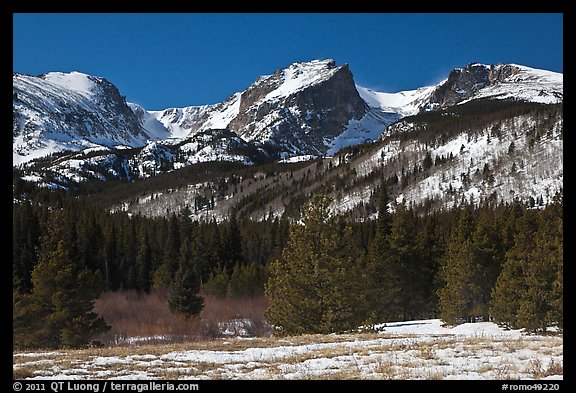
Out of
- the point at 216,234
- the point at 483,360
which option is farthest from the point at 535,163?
the point at 483,360

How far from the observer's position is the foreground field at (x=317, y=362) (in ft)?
34.0

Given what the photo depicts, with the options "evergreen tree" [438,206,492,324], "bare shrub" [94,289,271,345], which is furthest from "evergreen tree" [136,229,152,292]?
"evergreen tree" [438,206,492,324]

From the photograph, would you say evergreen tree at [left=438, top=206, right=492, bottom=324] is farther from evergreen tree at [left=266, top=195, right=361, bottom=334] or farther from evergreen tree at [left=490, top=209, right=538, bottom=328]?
evergreen tree at [left=266, top=195, right=361, bottom=334]

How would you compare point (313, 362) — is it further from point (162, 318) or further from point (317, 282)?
point (162, 318)

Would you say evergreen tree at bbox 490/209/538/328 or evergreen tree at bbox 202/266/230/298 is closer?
evergreen tree at bbox 490/209/538/328

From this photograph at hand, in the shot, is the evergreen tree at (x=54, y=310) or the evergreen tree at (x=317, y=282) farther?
the evergreen tree at (x=54, y=310)

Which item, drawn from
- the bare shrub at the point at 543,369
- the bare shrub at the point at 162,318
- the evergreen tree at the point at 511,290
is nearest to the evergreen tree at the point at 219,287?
the bare shrub at the point at 162,318

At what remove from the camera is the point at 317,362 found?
12.6 meters

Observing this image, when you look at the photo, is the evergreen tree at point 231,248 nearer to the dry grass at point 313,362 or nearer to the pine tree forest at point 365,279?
the pine tree forest at point 365,279

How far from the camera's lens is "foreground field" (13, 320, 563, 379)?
1035 cm

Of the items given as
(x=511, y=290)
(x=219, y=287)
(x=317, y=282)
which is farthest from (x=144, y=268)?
(x=511, y=290)

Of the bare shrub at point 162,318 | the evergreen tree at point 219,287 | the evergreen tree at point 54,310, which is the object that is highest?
the evergreen tree at point 54,310

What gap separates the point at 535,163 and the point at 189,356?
20954cm

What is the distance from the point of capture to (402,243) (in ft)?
149
